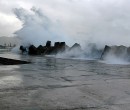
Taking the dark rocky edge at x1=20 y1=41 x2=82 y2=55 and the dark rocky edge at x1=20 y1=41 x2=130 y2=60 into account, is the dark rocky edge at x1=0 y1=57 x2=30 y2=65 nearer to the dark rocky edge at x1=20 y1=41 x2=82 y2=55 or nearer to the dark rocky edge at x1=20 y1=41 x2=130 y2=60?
the dark rocky edge at x1=20 y1=41 x2=130 y2=60

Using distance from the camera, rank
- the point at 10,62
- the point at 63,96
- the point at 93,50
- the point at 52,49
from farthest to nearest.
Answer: the point at 52,49
the point at 93,50
the point at 10,62
the point at 63,96

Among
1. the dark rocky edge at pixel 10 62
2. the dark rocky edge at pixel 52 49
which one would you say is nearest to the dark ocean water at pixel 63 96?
the dark rocky edge at pixel 10 62

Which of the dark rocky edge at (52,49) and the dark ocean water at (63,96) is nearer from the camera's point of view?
the dark ocean water at (63,96)

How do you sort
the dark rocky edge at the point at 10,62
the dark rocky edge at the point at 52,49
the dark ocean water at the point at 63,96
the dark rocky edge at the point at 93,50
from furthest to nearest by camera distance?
1. the dark rocky edge at the point at 52,49
2. the dark rocky edge at the point at 93,50
3. the dark rocky edge at the point at 10,62
4. the dark ocean water at the point at 63,96

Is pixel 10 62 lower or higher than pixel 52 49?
lower

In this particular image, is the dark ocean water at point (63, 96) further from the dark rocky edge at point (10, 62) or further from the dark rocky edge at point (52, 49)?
the dark rocky edge at point (52, 49)

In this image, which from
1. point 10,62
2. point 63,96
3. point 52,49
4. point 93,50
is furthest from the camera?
point 52,49

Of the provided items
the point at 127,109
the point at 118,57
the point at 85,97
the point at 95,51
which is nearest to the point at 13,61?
the point at 118,57

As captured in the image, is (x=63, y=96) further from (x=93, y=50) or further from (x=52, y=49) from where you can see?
(x=52, y=49)

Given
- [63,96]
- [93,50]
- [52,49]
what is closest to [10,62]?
[93,50]

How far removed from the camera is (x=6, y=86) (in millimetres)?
7066

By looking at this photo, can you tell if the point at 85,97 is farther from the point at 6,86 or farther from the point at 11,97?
the point at 6,86

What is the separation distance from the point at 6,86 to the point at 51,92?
1240mm

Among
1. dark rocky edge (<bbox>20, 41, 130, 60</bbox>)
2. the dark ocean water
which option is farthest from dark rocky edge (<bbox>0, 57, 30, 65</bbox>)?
the dark ocean water
